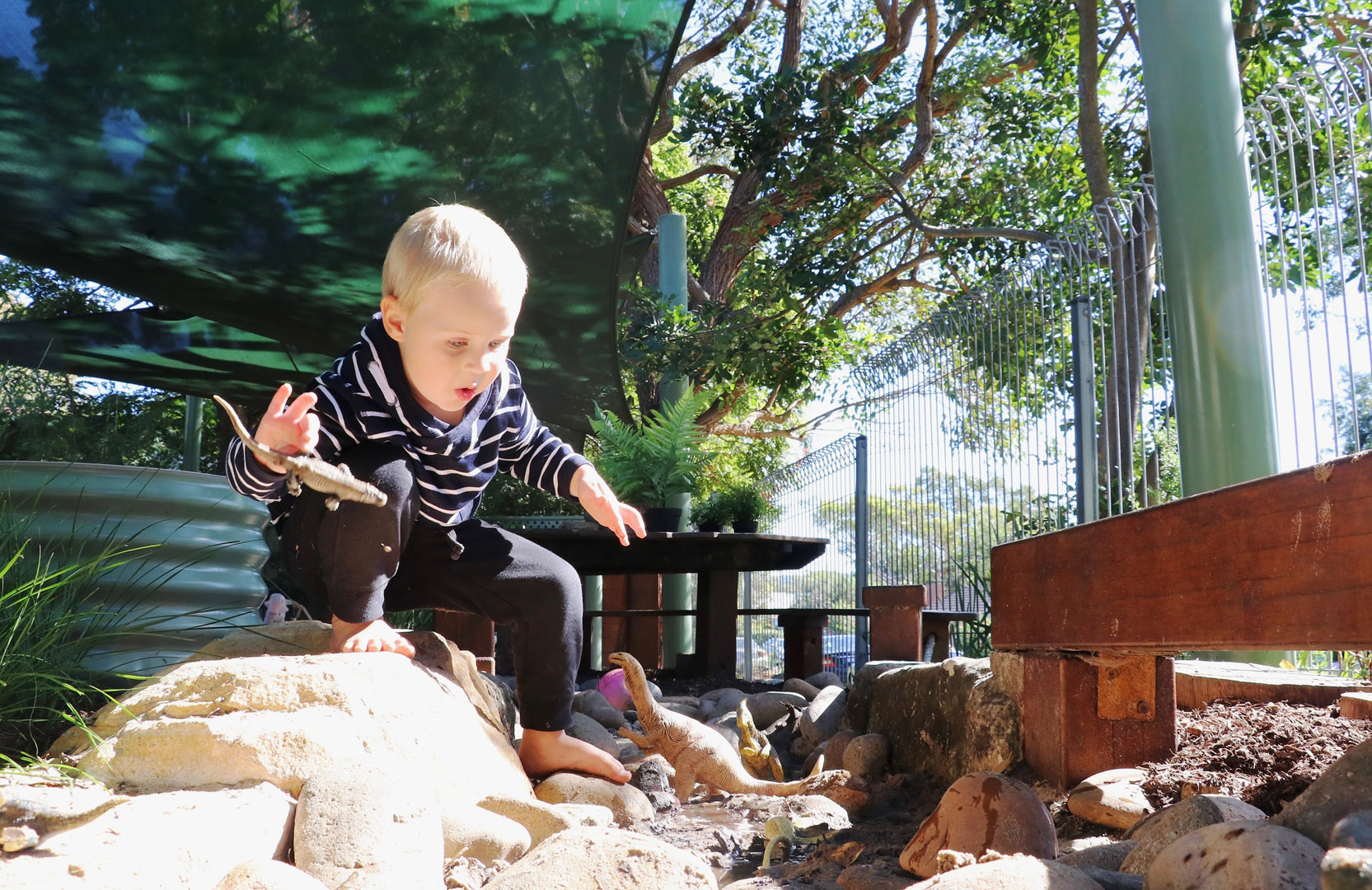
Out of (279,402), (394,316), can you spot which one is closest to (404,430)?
(394,316)

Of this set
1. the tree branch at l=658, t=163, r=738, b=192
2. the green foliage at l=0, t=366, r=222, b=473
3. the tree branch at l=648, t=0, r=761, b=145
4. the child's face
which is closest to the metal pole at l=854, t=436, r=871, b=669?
the green foliage at l=0, t=366, r=222, b=473

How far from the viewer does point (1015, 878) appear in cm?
128

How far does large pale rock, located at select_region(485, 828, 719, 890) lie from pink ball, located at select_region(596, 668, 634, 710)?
9.10 feet

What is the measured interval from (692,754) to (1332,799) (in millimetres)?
1719

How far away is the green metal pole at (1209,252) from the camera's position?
10.6 feet

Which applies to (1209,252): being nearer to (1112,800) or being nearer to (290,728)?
(1112,800)

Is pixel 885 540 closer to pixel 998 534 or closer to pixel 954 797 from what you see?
pixel 998 534

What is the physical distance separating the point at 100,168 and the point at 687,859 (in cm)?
337

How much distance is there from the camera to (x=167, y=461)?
530 centimetres

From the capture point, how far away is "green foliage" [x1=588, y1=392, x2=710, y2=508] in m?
Result: 5.20

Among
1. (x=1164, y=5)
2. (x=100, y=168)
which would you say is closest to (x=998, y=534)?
(x=1164, y=5)

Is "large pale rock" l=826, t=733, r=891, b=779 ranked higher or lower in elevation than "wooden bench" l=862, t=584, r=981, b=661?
lower

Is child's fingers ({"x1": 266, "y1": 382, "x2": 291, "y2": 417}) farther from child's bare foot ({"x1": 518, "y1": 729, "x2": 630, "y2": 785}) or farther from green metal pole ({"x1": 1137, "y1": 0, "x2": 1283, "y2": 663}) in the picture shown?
green metal pole ({"x1": 1137, "y1": 0, "x2": 1283, "y2": 663})

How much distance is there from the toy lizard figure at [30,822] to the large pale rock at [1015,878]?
1.14 metres
